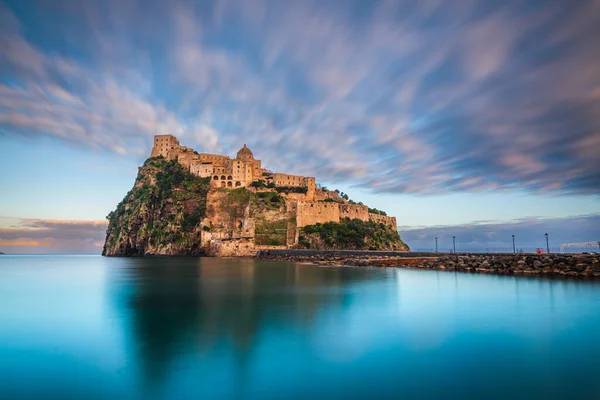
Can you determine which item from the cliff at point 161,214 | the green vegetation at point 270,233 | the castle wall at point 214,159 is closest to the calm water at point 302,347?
the green vegetation at point 270,233

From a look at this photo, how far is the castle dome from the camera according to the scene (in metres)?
64.8

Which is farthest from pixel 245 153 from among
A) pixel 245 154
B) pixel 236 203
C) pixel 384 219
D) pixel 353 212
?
pixel 384 219

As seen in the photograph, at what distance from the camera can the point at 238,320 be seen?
9.59 m

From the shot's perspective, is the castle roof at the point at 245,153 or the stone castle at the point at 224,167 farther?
the castle roof at the point at 245,153

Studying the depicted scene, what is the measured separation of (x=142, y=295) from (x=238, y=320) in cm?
712

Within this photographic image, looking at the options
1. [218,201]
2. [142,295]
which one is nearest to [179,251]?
[218,201]

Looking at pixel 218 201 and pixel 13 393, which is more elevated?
pixel 218 201

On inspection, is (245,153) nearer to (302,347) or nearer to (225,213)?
(225,213)

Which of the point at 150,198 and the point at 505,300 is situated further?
the point at 150,198

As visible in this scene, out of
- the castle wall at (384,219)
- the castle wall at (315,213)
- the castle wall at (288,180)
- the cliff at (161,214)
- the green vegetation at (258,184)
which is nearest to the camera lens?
the castle wall at (315,213)

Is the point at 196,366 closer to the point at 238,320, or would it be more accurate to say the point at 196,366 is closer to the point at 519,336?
the point at 238,320

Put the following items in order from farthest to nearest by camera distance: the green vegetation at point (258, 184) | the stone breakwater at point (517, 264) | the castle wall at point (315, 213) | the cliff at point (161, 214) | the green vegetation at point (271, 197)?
the green vegetation at point (258, 184) < the cliff at point (161, 214) < the green vegetation at point (271, 197) < the castle wall at point (315, 213) < the stone breakwater at point (517, 264)

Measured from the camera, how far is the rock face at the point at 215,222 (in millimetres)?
50562

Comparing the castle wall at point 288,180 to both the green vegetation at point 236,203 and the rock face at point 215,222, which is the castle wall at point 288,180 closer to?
the rock face at point 215,222
